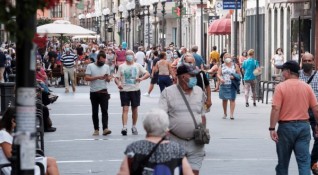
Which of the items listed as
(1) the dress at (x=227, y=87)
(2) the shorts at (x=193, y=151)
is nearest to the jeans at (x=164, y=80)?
(1) the dress at (x=227, y=87)

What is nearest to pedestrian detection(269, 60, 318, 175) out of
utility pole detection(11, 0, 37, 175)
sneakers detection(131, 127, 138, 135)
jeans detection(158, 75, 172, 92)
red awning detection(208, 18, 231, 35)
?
utility pole detection(11, 0, 37, 175)

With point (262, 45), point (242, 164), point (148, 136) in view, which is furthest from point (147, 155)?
point (262, 45)

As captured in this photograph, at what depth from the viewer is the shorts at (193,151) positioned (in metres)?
13.0

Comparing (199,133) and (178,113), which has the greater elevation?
(178,113)

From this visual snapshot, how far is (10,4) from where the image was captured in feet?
25.2

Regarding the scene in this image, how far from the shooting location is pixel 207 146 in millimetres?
21672

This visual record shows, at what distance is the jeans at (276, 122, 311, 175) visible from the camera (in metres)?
13.8

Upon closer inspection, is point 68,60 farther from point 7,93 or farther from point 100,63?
point 7,93

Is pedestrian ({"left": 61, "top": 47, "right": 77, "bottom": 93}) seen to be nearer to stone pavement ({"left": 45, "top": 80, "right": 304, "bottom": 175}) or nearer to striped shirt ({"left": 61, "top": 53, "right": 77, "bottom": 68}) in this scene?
striped shirt ({"left": 61, "top": 53, "right": 77, "bottom": 68})

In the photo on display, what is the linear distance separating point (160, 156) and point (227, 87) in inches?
781

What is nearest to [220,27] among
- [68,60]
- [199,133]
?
[68,60]

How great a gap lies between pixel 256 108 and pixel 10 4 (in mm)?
26145

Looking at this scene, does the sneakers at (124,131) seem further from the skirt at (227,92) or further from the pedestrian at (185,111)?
the pedestrian at (185,111)

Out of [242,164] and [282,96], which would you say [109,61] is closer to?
[242,164]
